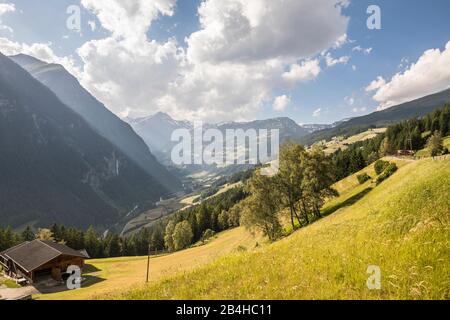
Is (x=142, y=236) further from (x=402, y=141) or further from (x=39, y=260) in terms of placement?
(x=402, y=141)

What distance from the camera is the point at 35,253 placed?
68.2m

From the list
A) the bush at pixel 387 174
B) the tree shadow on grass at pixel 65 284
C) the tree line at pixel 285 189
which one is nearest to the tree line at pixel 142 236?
the tree shadow on grass at pixel 65 284

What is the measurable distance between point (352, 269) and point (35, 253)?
78.0 meters

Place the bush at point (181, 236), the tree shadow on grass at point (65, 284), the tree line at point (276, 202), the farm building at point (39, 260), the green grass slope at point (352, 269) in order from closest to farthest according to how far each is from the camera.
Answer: the green grass slope at point (352, 269), the tree line at point (276, 202), the tree shadow on grass at point (65, 284), the farm building at point (39, 260), the bush at point (181, 236)

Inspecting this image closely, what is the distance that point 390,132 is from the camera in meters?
149

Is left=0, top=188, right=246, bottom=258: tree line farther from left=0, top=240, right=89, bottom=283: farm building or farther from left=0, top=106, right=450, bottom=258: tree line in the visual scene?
left=0, top=240, right=89, bottom=283: farm building

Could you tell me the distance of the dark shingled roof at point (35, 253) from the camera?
207 ft

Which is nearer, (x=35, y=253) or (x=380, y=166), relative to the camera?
(x=35, y=253)

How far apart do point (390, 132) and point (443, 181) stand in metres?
149

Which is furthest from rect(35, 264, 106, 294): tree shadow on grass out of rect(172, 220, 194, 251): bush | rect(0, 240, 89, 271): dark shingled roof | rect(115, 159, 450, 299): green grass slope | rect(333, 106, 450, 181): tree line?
rect(333, 106, 450, 181): tree line

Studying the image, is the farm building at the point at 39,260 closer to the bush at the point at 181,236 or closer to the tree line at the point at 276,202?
the tree line at the point at 276,202

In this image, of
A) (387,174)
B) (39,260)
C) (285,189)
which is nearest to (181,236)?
(39,260)
